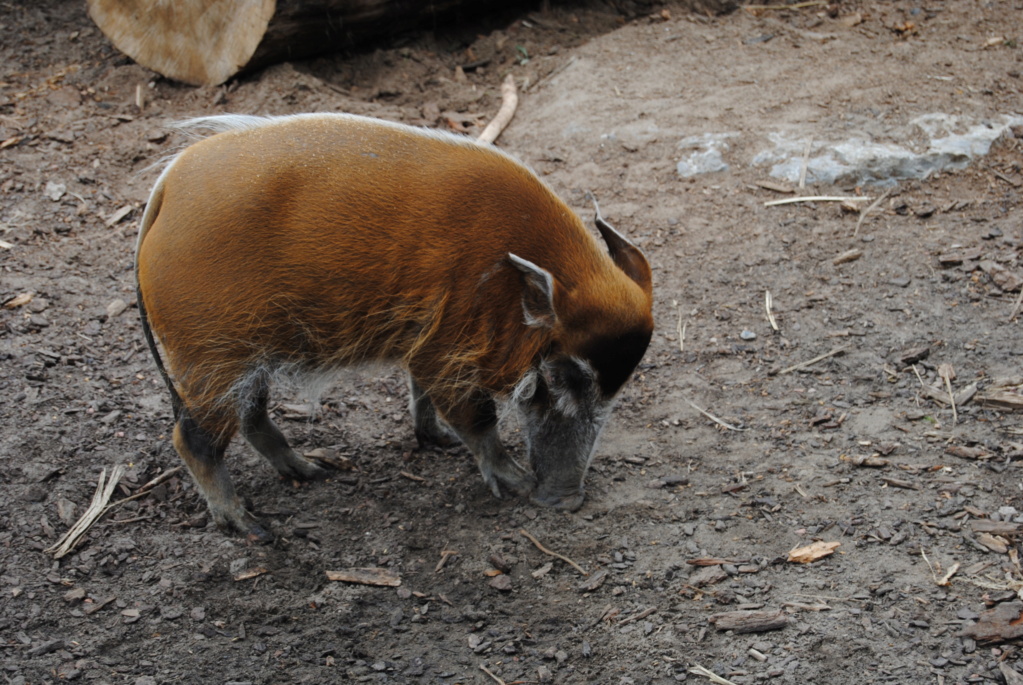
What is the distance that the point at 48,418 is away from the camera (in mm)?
4262

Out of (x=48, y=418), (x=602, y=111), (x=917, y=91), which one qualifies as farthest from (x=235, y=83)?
(x=917, y=91)

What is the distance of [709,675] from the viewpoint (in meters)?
3.03

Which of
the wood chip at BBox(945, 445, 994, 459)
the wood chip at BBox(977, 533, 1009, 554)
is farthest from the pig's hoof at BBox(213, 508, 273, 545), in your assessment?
the wood chip at BBox(945, 445, 994, 459)

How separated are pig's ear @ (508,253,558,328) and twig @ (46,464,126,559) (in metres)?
2.05

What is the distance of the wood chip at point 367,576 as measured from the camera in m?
3.68

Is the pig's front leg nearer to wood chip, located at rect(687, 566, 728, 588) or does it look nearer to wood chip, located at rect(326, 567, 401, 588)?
wood chip, located at rect(326, 567, 401, 588)

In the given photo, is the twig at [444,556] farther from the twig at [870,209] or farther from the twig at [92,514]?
the twig at [870,209]

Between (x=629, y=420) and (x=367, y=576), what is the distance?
166 cm

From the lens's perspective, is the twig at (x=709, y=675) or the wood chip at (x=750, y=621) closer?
the twig at (x=709, y=675)

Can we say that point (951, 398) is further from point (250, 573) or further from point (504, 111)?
point (504, 111)

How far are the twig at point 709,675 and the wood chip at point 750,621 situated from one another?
226 mm

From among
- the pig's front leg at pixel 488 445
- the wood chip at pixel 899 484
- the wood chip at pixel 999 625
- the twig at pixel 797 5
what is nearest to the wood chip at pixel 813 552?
the wood chip at pixel 899 484

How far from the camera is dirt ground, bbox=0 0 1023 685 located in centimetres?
325

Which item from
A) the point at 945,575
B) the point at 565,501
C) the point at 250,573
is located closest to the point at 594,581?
the point at 565,501
